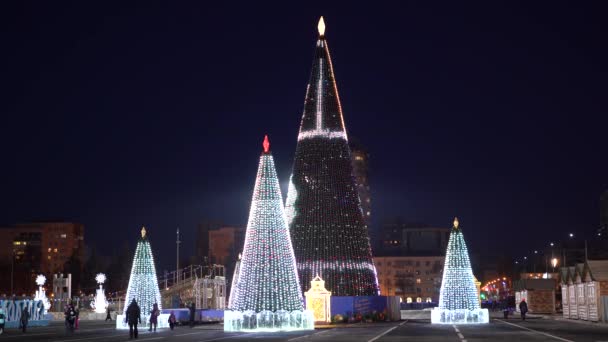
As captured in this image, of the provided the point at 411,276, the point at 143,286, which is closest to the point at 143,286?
the point at 143,286

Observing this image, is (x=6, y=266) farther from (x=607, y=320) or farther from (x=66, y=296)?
(x=607, y=320)

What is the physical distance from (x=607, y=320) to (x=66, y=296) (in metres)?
47.5

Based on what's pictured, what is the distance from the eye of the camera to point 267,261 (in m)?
37.5

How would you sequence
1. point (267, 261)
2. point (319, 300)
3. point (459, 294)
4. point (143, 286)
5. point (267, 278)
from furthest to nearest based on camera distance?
point (319, 300), point (459, 294), point (143, 286), point (267, 261), point (267, 278)

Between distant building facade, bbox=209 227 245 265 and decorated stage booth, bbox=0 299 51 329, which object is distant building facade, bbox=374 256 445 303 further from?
decorated stage booth, bbox=0 299 51 329

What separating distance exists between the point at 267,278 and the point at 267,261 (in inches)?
32.8

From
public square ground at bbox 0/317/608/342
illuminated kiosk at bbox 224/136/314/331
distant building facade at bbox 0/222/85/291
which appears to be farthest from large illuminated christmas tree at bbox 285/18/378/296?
distant building facade at bbox 0/222/85/291

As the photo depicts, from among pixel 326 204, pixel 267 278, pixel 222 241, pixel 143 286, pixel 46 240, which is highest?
pixel 46 240

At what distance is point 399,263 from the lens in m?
165

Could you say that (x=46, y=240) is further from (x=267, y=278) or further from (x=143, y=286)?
(x=267, y=278)

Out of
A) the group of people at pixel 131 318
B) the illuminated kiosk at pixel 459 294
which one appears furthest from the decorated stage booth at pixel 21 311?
the illuminated kiosk at pixel 459 294

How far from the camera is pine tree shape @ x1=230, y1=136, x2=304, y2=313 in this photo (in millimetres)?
37000

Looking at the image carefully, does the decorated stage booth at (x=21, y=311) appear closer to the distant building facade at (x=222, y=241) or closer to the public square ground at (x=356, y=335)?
the public square ground at (x=356, y=335)

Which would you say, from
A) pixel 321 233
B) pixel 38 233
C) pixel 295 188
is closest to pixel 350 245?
pixel 321 233
